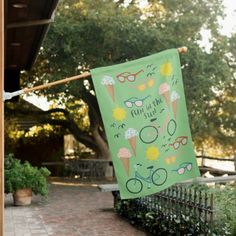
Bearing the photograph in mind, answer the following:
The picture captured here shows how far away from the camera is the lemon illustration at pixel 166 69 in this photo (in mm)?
4977

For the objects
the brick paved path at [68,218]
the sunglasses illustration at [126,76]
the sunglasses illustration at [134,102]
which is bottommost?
the brick paved path at [68,218]

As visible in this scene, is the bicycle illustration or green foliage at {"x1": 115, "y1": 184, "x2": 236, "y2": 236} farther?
green foliage at {"x1": 115, "y1": 184, "x2": 236, "y2": 236}

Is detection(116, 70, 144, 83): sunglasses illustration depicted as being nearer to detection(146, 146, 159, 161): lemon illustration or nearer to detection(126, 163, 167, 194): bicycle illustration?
detection(146, 146, 159, 161): lemon illustration

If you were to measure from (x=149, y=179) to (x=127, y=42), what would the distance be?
1130 cm

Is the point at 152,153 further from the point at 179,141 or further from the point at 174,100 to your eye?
the point at 174,100

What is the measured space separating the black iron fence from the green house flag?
2.18 m

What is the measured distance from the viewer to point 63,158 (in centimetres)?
2089

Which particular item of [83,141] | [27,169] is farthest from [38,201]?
[83,141]

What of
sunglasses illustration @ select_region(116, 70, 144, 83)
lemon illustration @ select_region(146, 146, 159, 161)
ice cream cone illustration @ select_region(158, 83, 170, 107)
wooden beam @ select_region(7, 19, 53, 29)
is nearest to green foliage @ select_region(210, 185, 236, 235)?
lemon illustration @ select_region(146, 146, 159, 161)

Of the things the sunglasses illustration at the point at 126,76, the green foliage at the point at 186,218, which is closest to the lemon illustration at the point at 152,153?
the sunglasses illustration at the point at 126,76

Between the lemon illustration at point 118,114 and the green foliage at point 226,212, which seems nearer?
the lemon illustration at point 118,114

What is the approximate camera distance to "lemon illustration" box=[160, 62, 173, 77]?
196 inches

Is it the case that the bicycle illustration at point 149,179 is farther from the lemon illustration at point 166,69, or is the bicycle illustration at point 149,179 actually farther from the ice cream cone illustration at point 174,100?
the lemon illustration at point 166,69

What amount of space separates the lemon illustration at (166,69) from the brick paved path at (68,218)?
442 cm
